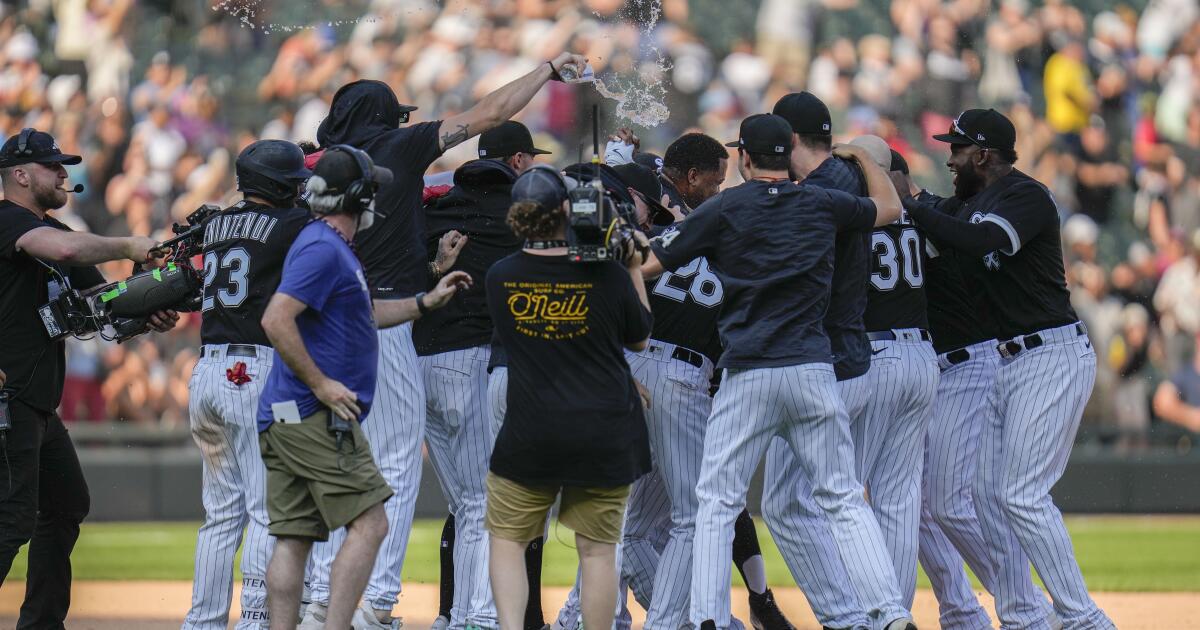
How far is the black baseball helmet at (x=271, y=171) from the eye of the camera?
5.79m

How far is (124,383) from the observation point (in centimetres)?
1308

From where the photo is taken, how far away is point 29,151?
6293mm

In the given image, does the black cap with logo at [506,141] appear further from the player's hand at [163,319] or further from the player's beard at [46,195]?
the player's beard at [46,195]

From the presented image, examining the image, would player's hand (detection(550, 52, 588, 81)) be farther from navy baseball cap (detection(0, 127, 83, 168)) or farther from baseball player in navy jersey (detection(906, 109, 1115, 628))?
navy baseball cap (detection(0, 127, 83, 168))

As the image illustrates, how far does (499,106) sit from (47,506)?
2514 mm

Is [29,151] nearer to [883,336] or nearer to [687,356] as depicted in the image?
[687,356]

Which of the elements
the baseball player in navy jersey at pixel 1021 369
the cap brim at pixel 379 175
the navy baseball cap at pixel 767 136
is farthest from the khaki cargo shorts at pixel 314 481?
the baseball player in navy jersey at pixel 1021 369

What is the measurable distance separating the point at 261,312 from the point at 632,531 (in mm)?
1869

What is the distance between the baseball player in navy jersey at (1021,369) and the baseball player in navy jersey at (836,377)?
0.42m

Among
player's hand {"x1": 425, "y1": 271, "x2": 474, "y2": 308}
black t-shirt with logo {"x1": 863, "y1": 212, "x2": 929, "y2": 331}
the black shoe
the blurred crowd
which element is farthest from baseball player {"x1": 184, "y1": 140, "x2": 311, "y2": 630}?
the blurred crowd

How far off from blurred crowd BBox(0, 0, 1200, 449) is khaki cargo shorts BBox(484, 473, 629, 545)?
7.72 metres

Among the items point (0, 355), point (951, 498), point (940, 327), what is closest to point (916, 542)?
point (951, 498)

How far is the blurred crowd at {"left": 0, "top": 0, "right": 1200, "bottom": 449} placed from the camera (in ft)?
42.5

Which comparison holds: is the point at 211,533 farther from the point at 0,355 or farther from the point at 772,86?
the point at 772,86
